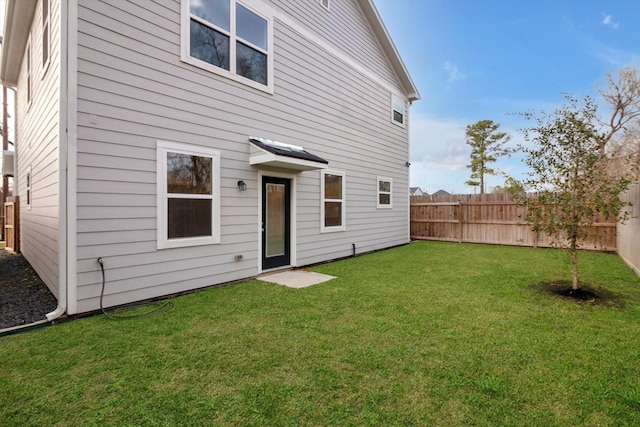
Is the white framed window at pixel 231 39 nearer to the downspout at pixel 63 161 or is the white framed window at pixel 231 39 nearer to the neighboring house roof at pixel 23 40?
the downspout at pixel 63 161

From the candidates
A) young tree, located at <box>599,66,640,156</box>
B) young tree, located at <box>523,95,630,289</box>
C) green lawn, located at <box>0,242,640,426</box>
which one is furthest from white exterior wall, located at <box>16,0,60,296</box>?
young tree, located at <box>599,66,640,156</box>

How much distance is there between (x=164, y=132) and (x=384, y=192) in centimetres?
705

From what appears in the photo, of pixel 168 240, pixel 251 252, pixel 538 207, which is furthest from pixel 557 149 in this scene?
pixel 168 240

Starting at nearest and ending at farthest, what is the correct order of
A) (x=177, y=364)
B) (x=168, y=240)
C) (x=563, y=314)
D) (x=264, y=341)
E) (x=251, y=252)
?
(x=177, y=364)
(x=264, y=341)
(x=563, y=314)
(x=168, y=240)
(x=251, y=252)

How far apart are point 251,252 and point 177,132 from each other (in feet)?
8.00

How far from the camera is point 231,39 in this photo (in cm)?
535

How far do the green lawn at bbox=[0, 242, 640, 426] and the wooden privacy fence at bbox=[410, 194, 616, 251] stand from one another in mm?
5991

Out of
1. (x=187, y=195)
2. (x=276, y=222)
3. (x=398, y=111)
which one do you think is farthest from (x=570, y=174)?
(x=398, y=111)

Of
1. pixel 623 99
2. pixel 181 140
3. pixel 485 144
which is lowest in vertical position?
pixel 181 140

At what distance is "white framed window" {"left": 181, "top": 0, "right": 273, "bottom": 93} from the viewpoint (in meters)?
4.84

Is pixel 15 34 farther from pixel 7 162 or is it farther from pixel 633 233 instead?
pixel 633 233

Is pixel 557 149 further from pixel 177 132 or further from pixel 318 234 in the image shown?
pixel 177 132

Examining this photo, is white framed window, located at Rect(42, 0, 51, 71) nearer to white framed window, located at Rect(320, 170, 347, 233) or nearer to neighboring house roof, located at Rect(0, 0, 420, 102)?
neighboring house roof, located at Rect(0, 0, 420, 102)

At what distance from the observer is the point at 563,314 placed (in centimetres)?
384
